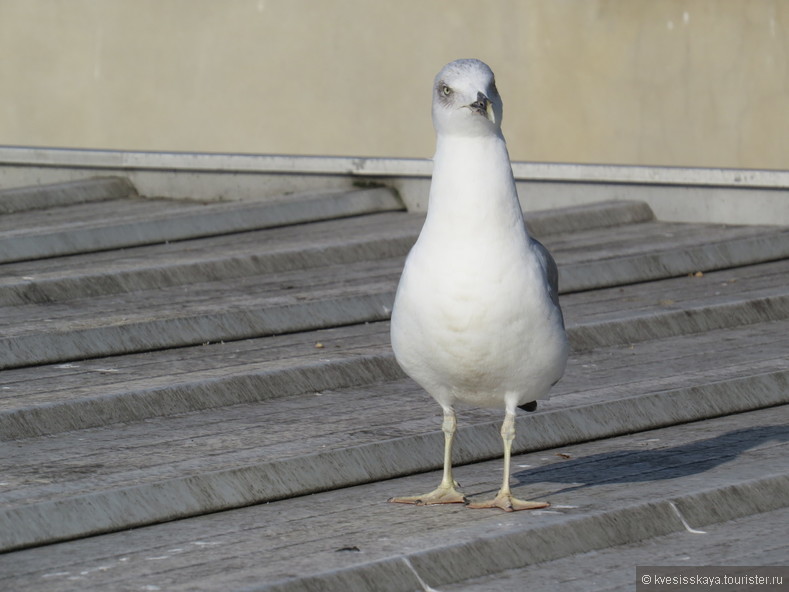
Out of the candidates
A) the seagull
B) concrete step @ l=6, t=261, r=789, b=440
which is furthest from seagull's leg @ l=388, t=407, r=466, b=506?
concrete step @ l=6, t=261, r=789, b=440

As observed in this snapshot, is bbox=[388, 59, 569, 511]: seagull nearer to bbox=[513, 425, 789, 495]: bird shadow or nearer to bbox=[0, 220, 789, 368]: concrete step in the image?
bbox=[513, 425, 789, 495]: bird shadow

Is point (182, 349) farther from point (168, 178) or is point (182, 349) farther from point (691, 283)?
point (168, 178)

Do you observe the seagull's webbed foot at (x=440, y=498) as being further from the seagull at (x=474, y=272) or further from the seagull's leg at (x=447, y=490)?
the seagull at (x=474, y=272)

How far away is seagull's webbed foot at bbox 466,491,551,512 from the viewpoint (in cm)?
521

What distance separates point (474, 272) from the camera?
4883mm

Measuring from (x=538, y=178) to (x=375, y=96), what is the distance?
172 cm

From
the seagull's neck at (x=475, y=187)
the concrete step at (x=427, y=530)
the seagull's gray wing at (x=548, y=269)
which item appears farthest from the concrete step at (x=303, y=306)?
the seagull's neck at (x=475, y=187)

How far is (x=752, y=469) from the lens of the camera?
5715 millimetres

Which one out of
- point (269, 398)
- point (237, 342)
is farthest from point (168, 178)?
point (269, 398)

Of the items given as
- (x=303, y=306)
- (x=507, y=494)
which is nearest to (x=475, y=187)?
(x=507, y=494)

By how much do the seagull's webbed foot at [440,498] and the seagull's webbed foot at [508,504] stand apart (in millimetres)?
66

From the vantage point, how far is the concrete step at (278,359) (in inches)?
250

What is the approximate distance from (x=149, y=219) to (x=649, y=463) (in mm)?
5532

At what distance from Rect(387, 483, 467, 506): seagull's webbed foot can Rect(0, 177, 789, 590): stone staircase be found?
9cm
